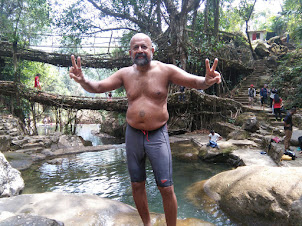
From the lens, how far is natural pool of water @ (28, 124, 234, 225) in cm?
387

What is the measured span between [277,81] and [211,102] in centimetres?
406

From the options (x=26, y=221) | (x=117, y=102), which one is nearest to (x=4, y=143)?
(x=117, y=102)

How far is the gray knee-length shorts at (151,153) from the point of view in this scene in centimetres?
196

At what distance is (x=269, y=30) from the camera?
25.6 metres

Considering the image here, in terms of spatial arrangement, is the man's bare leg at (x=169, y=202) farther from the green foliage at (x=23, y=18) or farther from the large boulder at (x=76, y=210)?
the green foliage at (x=23, y=18)

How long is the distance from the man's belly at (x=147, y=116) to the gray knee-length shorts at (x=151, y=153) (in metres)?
A: 0.05

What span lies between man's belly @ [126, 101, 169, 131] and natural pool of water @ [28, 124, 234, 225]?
79.6 inches

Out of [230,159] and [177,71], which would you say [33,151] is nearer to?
[230,159]

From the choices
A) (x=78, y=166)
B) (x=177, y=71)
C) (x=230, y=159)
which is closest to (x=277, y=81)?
(x=230, y=159)

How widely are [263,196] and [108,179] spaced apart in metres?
3.65

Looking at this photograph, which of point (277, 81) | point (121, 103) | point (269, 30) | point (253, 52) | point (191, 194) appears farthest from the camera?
point (269, 30)

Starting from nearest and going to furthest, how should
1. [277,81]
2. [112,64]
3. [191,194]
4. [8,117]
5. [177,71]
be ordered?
[177,71], [191,194], [8,117], [277,81], [112,64]

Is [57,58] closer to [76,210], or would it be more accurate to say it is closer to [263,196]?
[76,210]

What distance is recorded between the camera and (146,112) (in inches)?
81.5
